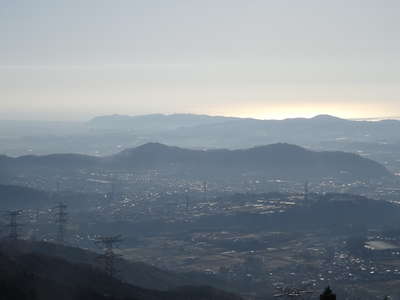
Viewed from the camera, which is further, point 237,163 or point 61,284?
point 237,163

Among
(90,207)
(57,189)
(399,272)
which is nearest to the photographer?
(399,272)

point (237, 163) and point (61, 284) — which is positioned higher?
point (237, 163)

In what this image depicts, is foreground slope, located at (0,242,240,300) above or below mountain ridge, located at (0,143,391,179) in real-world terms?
below

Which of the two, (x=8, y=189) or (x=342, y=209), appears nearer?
(x=342, y=209)

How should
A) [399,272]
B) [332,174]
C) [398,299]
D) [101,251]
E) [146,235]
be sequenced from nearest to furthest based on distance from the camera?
[398,299] → [399,272] → [101,251] → [146,235] → [332,174]

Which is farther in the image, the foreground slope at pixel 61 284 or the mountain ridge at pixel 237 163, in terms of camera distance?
the mountain ridge at pixel 237 163

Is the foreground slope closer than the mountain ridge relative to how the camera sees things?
Yes

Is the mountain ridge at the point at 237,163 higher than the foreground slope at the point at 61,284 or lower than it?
higher

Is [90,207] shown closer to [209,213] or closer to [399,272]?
[209,213]

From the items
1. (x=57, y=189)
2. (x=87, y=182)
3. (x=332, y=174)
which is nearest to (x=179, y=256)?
(x=57, y=189)
